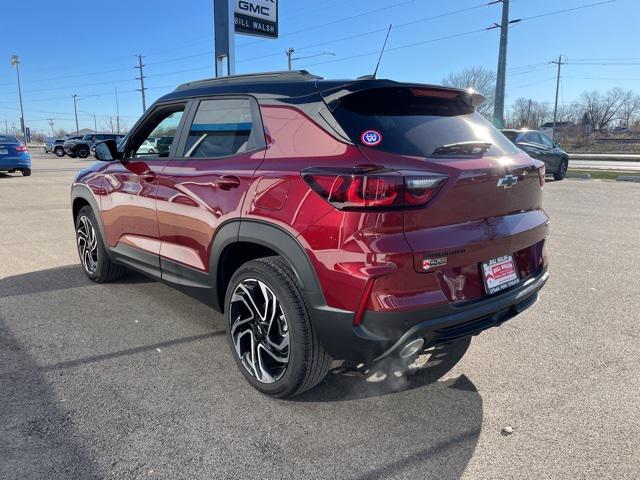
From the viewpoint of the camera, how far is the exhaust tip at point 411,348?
7.70 feet

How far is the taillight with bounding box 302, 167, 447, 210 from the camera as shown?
224 centimetres

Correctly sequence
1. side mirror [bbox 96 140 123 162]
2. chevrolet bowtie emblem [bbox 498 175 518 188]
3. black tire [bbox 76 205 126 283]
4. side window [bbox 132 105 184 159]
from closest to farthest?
chevrolet bowtie emblem [bbox 498 175 518 188], side window [bbox 132 105 184 159], side mirror [bbox 96 140 123 162], black tire [bbox 76 205 126 283]

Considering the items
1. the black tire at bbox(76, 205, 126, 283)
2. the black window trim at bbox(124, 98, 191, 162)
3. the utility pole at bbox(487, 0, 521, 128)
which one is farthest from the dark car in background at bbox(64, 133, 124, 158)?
the black window trim at bbox(124, 98, 191, 162)

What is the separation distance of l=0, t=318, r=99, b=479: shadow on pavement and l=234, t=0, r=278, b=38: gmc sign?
1471cm

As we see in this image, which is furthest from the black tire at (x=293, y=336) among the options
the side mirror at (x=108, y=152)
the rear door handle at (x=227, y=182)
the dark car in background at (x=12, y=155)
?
the dark car in background at (x=12, y=155)

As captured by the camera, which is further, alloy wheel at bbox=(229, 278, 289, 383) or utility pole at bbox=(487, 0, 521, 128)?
utility pole at bbox=(487, 0, 521, 128)

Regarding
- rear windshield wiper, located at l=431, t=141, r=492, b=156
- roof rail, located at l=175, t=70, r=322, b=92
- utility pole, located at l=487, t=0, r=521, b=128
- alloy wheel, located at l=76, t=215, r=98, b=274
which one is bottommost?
alloy wheel, located at l=76, t=215, r=98, b=274

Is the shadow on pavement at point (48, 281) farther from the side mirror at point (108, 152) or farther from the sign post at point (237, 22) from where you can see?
the sign post at point (237, 22)

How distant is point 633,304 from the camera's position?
4.27m

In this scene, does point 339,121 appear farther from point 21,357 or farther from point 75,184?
point 75,184

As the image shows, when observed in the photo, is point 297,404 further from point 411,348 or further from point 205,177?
point 205,177

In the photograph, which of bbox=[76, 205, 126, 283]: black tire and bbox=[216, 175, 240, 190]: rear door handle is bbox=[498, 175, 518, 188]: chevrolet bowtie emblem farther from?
bbox=[76, 205, 126, 283]: black tire

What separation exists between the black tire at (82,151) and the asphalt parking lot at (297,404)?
1347 inches

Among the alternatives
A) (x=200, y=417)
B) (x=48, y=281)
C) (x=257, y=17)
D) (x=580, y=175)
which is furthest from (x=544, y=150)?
(x=200, y=417)
